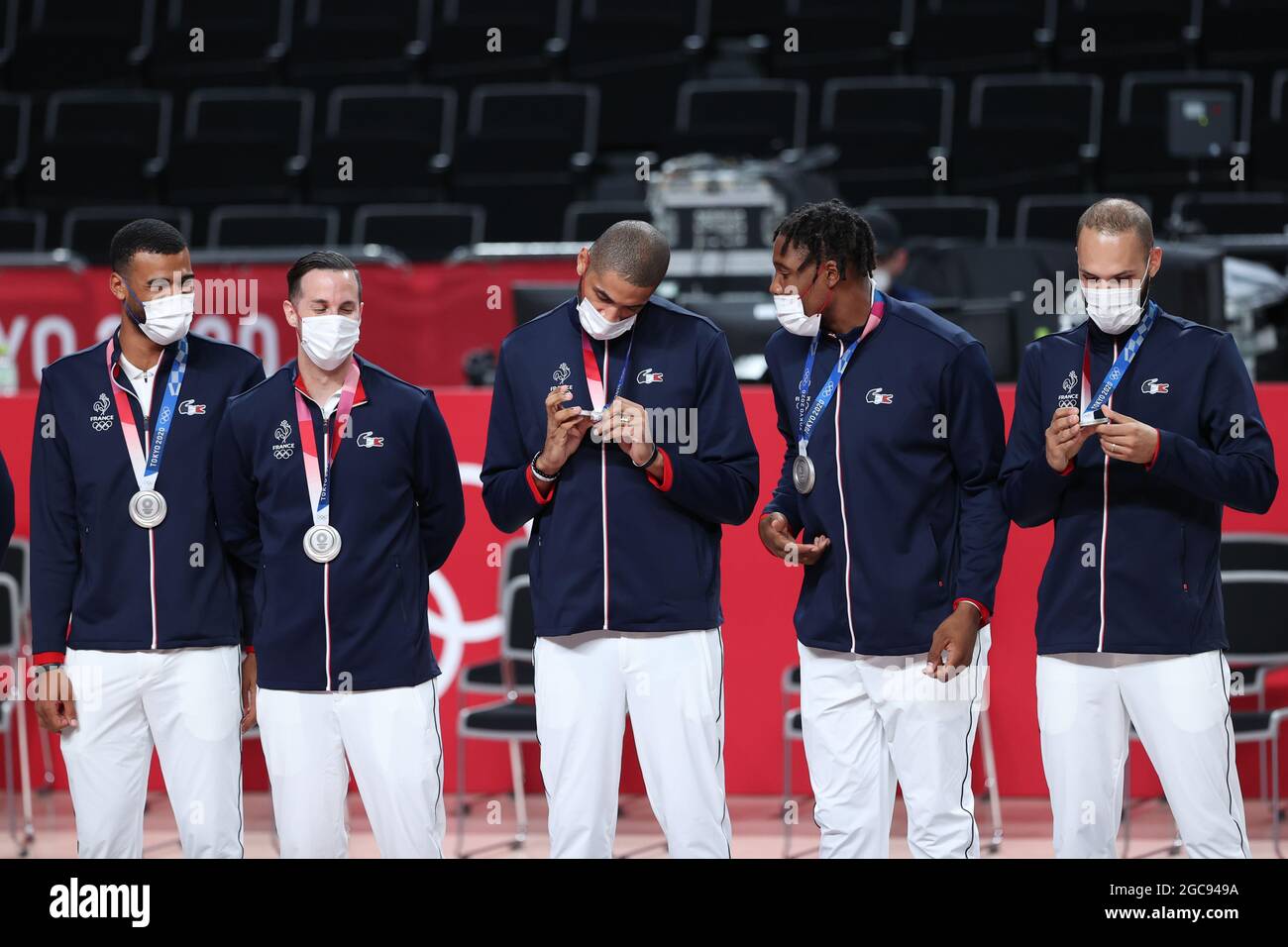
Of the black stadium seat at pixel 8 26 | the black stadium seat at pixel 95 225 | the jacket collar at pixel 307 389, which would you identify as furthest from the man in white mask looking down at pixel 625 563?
the black stadium seat at pixel 8 26

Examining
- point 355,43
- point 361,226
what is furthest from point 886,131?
point 355,43

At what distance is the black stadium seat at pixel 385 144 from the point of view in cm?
1125

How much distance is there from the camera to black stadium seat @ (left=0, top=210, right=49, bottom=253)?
35.8 ft

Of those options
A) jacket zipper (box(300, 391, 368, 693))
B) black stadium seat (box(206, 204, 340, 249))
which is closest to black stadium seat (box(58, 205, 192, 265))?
black stadium seat (box(206, 204, 340, 249))

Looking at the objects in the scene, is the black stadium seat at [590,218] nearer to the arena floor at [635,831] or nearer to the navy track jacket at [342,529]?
the arena floor at [635,831]

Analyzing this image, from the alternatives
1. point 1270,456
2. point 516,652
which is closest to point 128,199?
point 516,652

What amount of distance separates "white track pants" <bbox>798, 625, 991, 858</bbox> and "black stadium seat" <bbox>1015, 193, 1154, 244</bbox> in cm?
639

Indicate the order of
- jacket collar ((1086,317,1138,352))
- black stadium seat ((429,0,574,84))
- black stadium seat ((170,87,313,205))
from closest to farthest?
jacket collar ((1086,317,1138,352))
black stadium seat ((170,87,313,205))
black stadium seat ((429,0,574,84))

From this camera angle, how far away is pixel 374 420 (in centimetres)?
424

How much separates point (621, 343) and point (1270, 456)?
1.59m

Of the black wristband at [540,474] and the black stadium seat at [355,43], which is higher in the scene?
the black stadium seat at [355,43]

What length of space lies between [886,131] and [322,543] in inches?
294

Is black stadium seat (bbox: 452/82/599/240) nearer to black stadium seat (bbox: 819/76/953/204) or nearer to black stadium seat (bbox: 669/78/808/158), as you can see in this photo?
black stadium seat (bbox: 669/78/808/158)

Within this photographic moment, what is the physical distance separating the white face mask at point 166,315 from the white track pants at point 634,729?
1.27 meters
